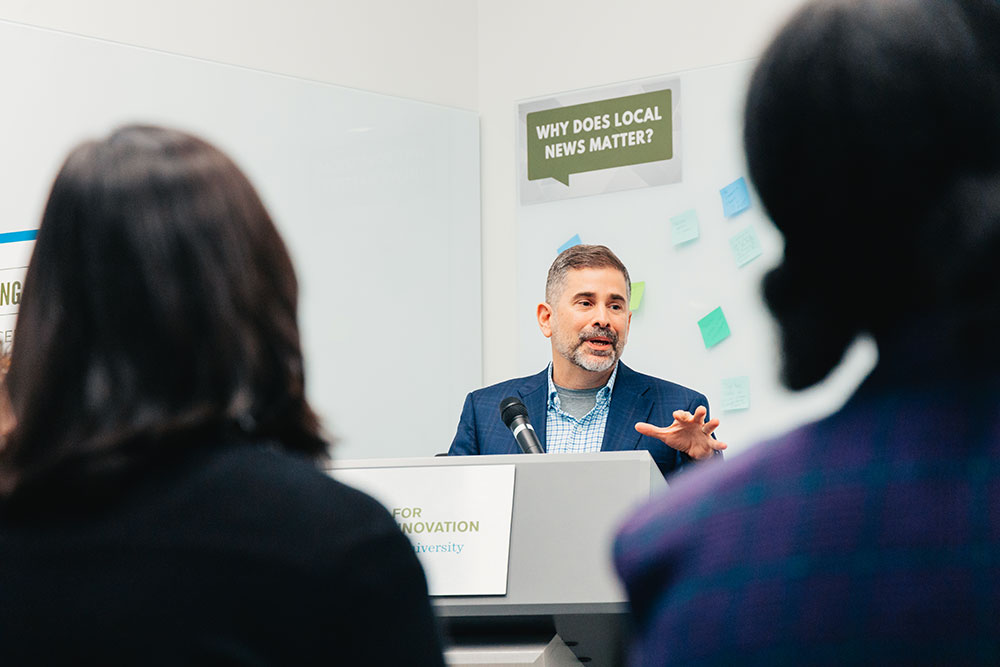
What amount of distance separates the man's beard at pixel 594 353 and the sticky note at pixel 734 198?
830 mm

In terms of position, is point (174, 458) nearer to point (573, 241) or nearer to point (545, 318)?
point (545, 318)

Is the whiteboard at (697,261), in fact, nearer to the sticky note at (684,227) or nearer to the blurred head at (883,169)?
the sticky note at (684,227)

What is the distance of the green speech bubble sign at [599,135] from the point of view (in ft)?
13.9

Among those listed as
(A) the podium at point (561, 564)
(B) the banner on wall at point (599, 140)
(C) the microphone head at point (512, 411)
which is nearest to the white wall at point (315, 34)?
(B) the banner on wall at point (599, 140)

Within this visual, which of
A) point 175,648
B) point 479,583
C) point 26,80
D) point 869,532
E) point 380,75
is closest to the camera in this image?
point 869,532

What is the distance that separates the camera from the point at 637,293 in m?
4.22

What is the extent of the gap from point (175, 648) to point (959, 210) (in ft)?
1.77

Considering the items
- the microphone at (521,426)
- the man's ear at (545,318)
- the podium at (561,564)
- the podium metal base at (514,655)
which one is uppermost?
the man's ear at (545,318)

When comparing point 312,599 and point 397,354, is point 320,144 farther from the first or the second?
point 312,599

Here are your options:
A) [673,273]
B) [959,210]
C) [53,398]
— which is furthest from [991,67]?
[673,273]

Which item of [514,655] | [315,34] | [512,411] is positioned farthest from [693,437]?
[315,34]

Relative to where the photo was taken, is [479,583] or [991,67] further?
Result: [479,583]

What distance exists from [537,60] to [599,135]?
471mm

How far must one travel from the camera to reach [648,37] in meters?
4.34
